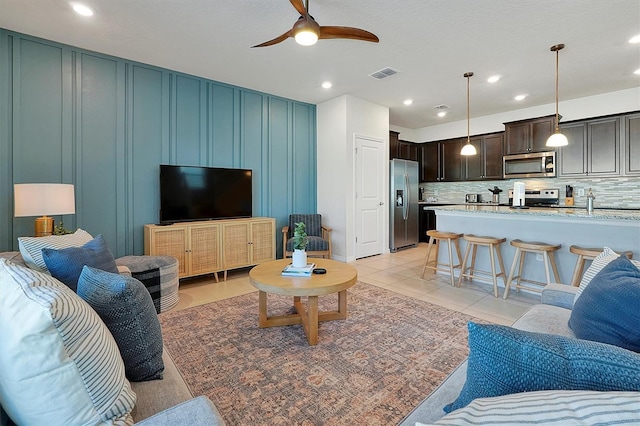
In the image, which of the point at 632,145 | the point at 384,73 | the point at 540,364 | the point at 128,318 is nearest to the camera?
the point at 540,364

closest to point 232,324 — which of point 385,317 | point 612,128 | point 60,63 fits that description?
point 385,317

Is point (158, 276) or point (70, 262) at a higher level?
point (70, 262)

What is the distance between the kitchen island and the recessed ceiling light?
14.5ft

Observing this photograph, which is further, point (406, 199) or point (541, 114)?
point (406, 199)

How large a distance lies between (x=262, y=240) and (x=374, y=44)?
114 inches

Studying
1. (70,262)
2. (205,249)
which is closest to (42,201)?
(70,262)

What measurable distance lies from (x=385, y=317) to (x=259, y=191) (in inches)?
113

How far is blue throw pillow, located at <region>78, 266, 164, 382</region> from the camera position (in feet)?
3.52

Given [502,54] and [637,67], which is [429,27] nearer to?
[502,54]

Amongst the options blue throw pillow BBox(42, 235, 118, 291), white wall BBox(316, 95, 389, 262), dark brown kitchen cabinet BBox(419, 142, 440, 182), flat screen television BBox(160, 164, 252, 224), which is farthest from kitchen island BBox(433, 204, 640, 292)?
blue throw pillow BBox(42, 235, 118, 291)

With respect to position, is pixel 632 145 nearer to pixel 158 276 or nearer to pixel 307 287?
pixel 307 287

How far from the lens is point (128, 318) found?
1.09 m

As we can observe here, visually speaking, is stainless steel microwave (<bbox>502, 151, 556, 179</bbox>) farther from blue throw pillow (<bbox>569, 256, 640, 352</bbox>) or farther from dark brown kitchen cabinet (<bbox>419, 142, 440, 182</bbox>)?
blue throw pillow (<bbox>569, 256, 640, 352</bbox>)

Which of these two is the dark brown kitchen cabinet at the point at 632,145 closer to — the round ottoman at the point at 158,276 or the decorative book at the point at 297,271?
the decorative book at the point at 297,271
